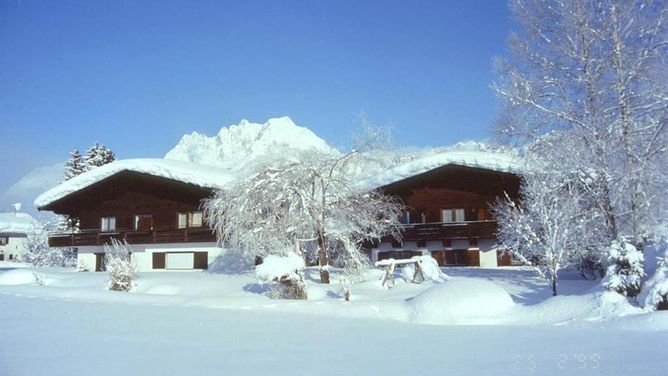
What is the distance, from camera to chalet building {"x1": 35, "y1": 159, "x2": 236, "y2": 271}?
30.7 meters

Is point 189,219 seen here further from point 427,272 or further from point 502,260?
point 502,260

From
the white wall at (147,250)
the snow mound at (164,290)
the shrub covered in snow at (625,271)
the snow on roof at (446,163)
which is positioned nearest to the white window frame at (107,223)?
the white wall at (147,250)

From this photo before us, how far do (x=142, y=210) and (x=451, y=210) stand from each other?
59.9 ft

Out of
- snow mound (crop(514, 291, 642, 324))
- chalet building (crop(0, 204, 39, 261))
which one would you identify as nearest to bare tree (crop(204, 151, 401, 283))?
snow mound (crop(514, 291, 642, 324))

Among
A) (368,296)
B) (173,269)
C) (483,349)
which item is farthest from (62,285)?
(483,349)

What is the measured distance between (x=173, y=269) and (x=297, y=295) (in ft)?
57.7

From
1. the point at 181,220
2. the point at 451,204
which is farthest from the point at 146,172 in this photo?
the point at 451,204

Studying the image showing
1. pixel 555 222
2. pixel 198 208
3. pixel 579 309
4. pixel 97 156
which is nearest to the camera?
pixel 579 309

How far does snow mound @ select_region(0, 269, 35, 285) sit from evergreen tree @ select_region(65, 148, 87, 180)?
3105 centimetres

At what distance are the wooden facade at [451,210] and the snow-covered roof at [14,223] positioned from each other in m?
56.1

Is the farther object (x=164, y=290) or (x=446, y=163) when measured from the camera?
(x=446, y=163)

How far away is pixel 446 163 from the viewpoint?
28281 mm

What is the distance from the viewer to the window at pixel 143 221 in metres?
33.8

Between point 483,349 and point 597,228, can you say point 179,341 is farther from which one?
point 597,228
